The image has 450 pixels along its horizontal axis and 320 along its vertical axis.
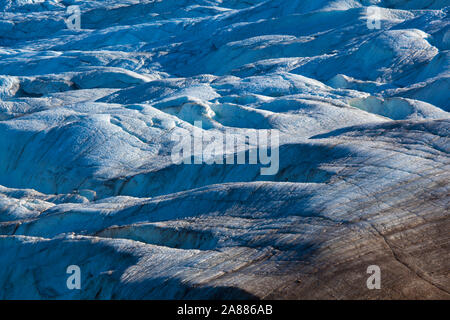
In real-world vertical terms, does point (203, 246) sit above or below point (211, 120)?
above

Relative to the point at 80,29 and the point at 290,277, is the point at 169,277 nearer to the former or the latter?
the point at 290,277

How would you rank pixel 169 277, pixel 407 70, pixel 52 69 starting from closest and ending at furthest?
1. pixel 169 277
2. pixel 407 70
3. pixel 52 69

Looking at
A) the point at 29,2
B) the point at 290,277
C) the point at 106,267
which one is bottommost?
the point at 29,2

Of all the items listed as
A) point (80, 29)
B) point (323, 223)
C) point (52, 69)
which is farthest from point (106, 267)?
point (80, 29)

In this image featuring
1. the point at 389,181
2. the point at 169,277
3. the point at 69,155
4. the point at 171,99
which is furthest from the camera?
the point at 171,99

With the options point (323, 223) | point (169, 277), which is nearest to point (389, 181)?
point (323, 223)

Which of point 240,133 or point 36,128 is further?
point 36,128

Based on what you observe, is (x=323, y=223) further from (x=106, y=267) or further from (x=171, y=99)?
(x=171, y=99)
